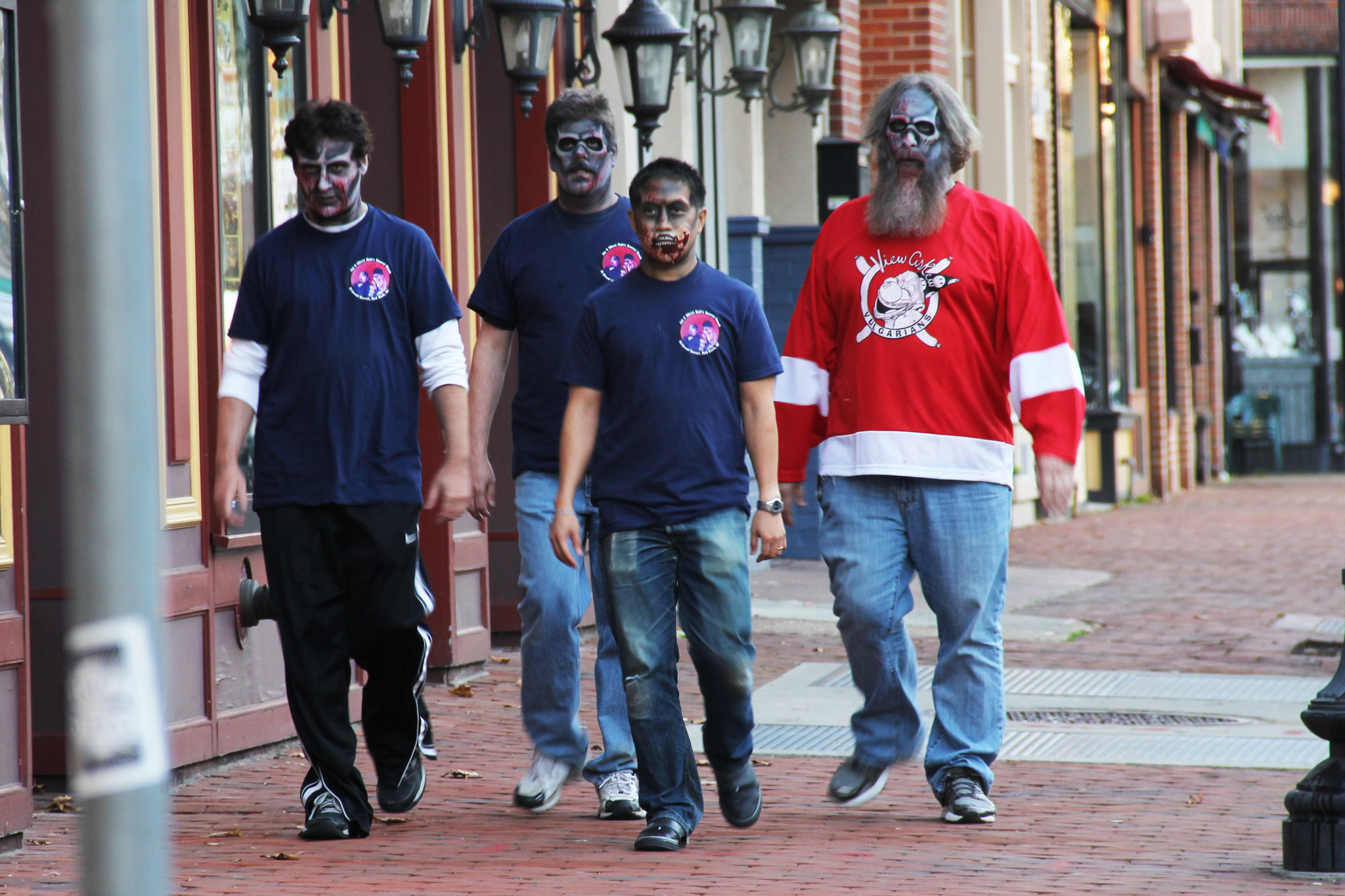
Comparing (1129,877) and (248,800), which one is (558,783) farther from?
(1129,877)

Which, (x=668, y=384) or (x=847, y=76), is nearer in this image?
(x=668, y=384)

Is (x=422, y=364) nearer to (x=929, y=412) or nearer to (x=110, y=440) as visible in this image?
(x=929, y=412)

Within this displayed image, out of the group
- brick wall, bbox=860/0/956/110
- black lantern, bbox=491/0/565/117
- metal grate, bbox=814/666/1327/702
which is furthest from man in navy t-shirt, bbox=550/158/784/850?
brick wall, bbox=860/0/956/110

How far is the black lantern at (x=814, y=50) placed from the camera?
38.1ft

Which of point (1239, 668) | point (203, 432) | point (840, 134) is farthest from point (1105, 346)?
point (203, 432)

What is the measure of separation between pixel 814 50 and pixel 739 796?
7285 millimetres

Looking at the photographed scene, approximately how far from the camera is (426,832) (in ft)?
17.6

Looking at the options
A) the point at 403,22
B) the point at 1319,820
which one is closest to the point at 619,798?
the point at 1319,820

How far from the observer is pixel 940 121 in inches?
218

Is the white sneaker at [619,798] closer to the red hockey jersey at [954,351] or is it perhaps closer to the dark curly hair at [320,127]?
the red hockey jersey at [954,351]

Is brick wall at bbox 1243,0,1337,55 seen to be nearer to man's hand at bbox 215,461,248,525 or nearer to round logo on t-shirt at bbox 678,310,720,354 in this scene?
round logo on t-shirt at bbox 678,310,720,354

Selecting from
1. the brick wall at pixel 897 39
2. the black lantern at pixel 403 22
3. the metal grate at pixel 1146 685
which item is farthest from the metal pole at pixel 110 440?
the brick wall at pixel 897 39

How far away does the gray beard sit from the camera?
538 cm

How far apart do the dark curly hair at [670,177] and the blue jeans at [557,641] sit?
91cm
